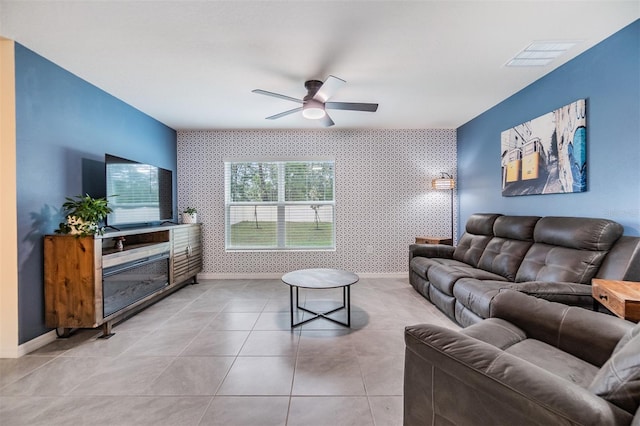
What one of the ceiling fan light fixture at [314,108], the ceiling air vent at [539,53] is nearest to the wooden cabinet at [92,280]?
the ceiling fan light fixture at [314,108]

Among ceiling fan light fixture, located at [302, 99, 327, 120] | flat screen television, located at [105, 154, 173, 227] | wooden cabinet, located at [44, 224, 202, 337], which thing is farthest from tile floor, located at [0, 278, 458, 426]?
ceiling fan light fixture, located at [302, 99, 327, 120]

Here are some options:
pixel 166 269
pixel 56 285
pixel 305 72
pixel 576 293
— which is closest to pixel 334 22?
pixel 305 72

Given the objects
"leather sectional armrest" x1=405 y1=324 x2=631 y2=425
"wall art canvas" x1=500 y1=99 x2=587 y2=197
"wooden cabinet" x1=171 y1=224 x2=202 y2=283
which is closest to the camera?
"leather sectional armrest" x1=405 y1=324 x2=631 y2=425

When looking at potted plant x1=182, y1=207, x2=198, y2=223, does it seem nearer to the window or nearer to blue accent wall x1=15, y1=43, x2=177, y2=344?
the window

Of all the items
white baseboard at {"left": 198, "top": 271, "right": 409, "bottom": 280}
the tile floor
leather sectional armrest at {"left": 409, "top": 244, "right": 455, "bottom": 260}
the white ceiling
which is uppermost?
the white ceiling

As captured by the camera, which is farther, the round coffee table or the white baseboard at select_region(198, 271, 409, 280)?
the white baseboard at select_region(198, 271, 409, 280)

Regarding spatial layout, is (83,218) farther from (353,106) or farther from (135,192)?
(353,106)

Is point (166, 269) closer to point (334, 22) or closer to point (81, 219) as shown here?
point (81, 219)

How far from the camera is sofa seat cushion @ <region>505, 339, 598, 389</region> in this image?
119cm

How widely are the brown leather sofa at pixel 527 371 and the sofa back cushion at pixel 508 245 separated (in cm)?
130

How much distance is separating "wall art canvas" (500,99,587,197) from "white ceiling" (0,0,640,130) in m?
0.52

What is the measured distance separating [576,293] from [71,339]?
13.9ft

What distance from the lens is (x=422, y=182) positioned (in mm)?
4609

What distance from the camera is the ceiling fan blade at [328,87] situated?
228 centimetres
